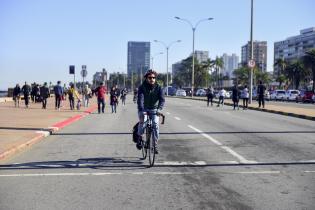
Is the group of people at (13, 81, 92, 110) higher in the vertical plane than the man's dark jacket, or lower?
lower

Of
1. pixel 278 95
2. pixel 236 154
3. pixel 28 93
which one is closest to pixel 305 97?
pixel 278 95

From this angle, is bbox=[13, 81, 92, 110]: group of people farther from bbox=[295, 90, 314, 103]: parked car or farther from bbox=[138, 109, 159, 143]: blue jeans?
bbox=[295, 90, 314, 103]: parked car

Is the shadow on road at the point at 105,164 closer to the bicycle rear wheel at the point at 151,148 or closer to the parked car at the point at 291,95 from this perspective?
the bicycle rear wheel at the point at 151,148

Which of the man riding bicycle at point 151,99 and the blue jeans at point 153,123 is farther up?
the man riding bicycle at point 151,99

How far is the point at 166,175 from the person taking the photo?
29.0 feet

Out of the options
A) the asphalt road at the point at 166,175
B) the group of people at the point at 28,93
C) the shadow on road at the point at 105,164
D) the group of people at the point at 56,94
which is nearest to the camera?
the asphalt road at the point at 166,175

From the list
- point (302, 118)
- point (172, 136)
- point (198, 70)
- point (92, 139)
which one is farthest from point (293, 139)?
point (198, 70)

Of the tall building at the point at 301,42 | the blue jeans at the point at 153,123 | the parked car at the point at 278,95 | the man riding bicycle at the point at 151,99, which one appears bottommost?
the parked car at the point at 278,95

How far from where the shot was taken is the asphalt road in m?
6.89

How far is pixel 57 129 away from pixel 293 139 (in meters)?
8.28

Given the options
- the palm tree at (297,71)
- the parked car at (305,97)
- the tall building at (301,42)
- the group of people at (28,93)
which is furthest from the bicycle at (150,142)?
the tall building at (301,42)

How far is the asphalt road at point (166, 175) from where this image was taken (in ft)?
22.6

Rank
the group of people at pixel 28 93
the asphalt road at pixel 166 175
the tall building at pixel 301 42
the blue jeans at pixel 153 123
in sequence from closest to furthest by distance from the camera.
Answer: the asphalt road at pixel 166 175, the blue jeans at pixel 153 123, the group of people at pixel 28 93, the tall building at pixel 301 42

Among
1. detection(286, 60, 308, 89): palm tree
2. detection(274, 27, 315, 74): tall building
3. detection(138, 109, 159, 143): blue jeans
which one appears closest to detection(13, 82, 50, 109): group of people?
detection(138, 109, 159, 143): blue jeans
